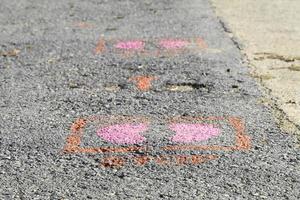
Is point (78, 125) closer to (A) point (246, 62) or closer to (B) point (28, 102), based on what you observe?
(B) point (28, 102)

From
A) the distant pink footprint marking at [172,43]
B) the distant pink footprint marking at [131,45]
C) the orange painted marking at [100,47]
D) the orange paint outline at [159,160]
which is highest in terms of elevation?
the orange paint outline at [159,160]

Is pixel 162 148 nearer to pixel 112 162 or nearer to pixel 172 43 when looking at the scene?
pixel 112 162

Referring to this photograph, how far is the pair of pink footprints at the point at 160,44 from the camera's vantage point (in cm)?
1002

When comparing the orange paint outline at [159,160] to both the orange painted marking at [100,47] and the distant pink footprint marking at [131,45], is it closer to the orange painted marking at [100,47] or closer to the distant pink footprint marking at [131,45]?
the orange painted marking at [100,47]

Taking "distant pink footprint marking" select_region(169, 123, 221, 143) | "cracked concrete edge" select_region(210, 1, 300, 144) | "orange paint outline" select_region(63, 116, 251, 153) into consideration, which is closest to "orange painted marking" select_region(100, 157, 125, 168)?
"orange paint outline" select_region(63, 116, 251, 153)

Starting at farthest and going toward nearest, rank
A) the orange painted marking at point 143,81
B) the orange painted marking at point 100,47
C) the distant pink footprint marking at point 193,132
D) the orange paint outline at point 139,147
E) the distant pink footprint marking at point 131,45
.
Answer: the distant pink footprint marking at point 131,45 < the orange painted marking at point 100,47 < the orange painted marking at point 143,81 < the distant pink footprint marking at point 193,132 < the orange paint outline at point 139,147

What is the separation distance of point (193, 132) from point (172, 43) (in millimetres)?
4352

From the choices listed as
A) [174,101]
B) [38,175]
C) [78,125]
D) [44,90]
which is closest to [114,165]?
[38,175]

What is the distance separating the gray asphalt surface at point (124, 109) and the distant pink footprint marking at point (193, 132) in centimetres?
13

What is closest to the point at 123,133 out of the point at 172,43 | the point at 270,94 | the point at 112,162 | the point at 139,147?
the point at 139,147

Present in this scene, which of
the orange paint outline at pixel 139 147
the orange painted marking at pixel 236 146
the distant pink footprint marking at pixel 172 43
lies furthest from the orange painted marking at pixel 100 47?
the orange painted marking at pixel 236 146

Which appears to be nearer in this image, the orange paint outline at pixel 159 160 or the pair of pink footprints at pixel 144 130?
the orange paint outline at pixel 159 160

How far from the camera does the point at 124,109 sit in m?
6.89

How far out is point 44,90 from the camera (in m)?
7.75
